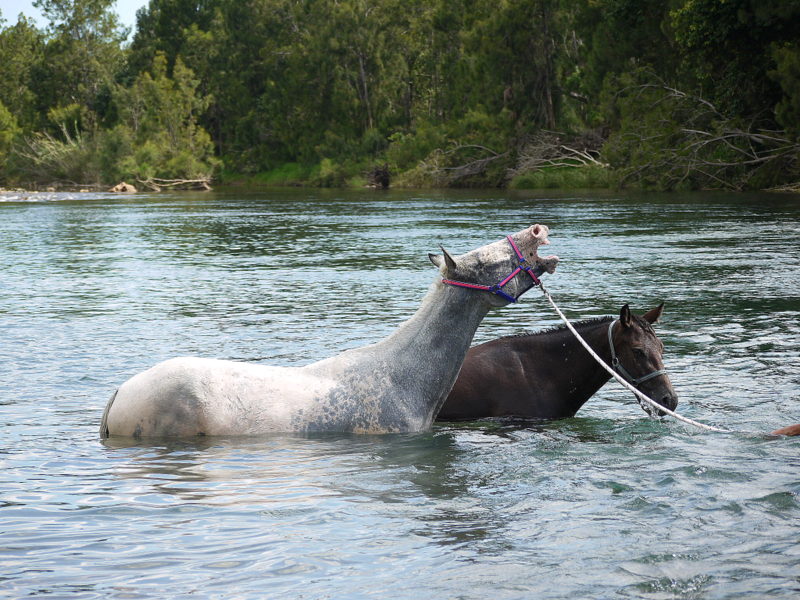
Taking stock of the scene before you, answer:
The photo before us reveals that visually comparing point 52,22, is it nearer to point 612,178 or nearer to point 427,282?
point 612,178

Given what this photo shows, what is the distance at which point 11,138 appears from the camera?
349ft

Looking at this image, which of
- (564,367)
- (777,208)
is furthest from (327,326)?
(777,208)

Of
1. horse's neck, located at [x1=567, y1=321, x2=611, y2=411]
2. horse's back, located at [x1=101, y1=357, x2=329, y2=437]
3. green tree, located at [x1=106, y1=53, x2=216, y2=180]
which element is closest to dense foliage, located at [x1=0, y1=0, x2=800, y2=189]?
green tree, located at [x1=106, y1=53, x2=216, y2=180]

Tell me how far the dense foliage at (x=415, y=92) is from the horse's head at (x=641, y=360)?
35.4 metres

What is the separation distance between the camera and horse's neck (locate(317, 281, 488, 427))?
7.86 m

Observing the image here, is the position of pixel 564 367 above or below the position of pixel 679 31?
below

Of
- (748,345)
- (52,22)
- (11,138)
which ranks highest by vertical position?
(52,22)

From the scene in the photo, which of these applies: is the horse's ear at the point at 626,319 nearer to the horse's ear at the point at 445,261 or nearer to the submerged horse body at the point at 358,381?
the submerged horse body at the point at 358,381

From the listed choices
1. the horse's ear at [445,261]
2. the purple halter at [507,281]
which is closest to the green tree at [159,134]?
the horse's ear at [445,261]

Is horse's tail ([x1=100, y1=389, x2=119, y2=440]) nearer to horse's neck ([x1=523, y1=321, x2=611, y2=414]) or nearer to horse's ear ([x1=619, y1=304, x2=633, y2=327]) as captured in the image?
horse's neck ([x1=523, y1=321, x2=611, y2=414])

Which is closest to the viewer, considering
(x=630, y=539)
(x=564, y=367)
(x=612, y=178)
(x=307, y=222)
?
(x=630, y=539)

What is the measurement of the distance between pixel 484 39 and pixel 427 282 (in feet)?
166

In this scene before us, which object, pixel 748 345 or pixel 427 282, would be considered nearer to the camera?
pixel 748 345

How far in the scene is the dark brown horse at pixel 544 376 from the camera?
882 centimetres
